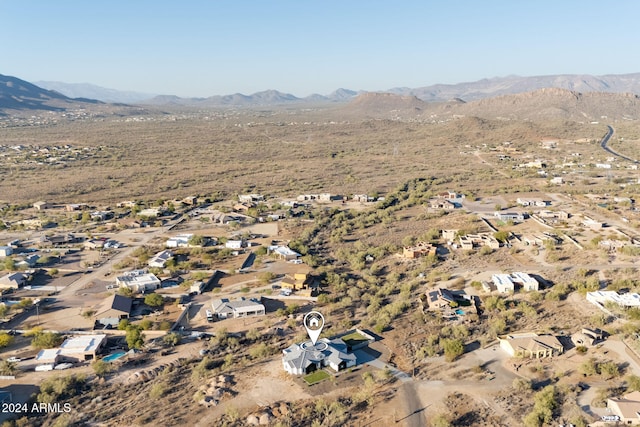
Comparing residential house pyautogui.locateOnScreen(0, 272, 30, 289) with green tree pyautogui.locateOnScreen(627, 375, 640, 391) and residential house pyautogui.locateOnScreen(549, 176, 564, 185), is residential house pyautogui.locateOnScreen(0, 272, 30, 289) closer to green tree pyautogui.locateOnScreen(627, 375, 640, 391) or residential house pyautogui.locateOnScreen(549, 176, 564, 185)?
green tree pyautogui.locateOnScreen(627, 375, 640, 391)

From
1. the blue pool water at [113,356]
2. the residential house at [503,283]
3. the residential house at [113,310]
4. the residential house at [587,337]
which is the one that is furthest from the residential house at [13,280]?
the residential house at [587,337]

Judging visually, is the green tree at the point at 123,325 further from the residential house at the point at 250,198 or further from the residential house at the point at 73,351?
the residential house at the point at 250,198

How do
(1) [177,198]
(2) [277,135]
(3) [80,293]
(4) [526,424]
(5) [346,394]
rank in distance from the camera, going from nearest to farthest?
1. (4) [526,424]
2. (5) [346,394]
3. (3) [80,293]
4. (1) [177,198]
5. (2) [277,135]

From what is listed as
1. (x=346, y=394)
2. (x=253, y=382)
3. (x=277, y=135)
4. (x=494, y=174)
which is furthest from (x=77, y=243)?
(x=277, y=135)

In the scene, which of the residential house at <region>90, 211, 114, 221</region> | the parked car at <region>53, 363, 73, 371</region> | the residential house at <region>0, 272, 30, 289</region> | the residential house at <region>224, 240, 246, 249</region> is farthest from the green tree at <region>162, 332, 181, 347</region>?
the residential house at <region>90, 211, 114, 221</region>

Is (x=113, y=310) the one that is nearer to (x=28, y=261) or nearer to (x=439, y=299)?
(x=28, y=261)

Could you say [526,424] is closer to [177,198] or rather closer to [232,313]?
[232,313]

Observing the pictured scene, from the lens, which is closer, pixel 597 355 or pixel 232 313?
pixel 597 355
